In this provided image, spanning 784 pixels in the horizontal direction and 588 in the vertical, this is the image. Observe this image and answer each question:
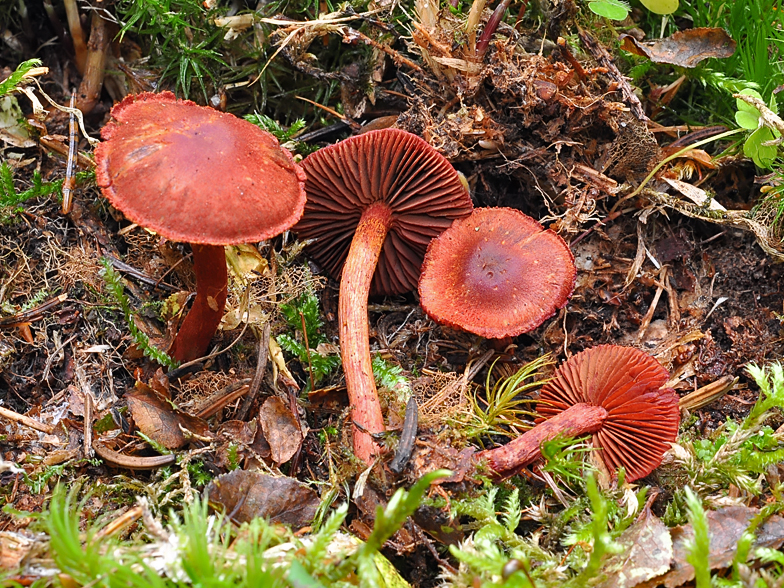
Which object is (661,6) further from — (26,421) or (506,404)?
(26,421)

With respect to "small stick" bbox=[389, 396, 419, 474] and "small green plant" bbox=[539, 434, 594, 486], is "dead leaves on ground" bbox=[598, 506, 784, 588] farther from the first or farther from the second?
"small stick" bbox=[389, 396, 419, 474]

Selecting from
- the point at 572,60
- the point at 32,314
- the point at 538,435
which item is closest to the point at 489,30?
the point at 572,60

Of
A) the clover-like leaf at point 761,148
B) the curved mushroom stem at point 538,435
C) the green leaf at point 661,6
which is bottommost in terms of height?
the curved mushroom stem at point 538,435

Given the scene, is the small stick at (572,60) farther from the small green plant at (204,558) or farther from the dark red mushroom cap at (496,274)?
the small green plant at (204,558)

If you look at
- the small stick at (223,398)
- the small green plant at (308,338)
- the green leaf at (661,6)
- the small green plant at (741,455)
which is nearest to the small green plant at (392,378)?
the small green plant at (308,338)

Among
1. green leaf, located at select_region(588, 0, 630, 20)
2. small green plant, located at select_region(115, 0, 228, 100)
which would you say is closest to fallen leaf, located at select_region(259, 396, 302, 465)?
small green plant, located at select_region(115, 0, 228, 100)
